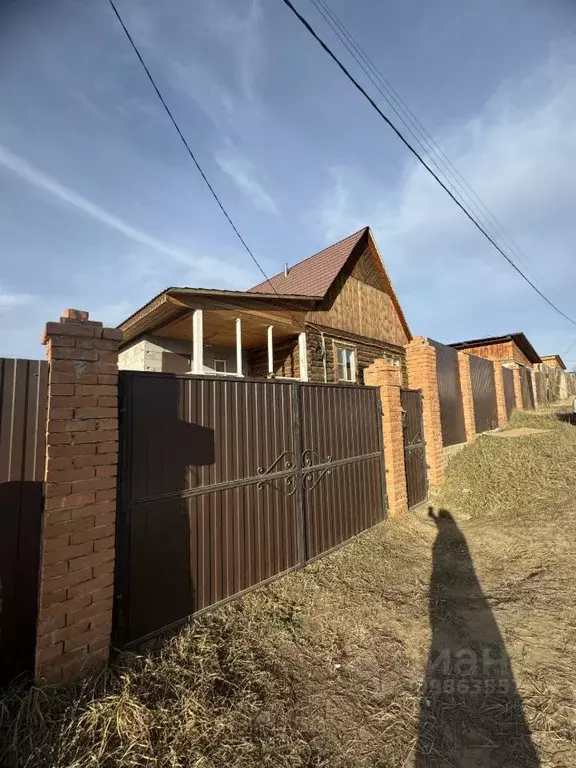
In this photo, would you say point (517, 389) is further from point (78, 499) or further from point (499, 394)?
point (78, 499)

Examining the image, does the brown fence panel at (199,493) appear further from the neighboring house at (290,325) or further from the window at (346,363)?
the window at (346,363)

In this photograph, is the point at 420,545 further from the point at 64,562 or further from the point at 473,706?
the point at 64,562

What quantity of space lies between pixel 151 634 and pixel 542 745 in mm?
2716

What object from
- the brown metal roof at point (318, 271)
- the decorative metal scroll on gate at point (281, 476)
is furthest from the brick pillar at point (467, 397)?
the decorative metal scroll on gate at point (281, 476)

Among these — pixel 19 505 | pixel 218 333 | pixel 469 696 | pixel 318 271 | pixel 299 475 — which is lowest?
pixel 469 696

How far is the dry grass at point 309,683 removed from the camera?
1.95 metres

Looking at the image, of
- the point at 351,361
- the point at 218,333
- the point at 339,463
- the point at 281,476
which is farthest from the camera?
the point at 351,361

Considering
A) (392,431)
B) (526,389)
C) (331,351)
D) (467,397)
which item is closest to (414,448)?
(392,431)

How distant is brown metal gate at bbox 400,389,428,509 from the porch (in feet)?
11.9

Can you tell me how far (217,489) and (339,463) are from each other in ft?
7.31

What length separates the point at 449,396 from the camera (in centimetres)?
932

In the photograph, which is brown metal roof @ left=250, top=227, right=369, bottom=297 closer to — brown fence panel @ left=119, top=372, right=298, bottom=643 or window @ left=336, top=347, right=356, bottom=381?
window @ left=336, top=347, right=356, bottom=381

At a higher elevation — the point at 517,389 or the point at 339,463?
the point at 517,389

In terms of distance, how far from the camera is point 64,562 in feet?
7.57
